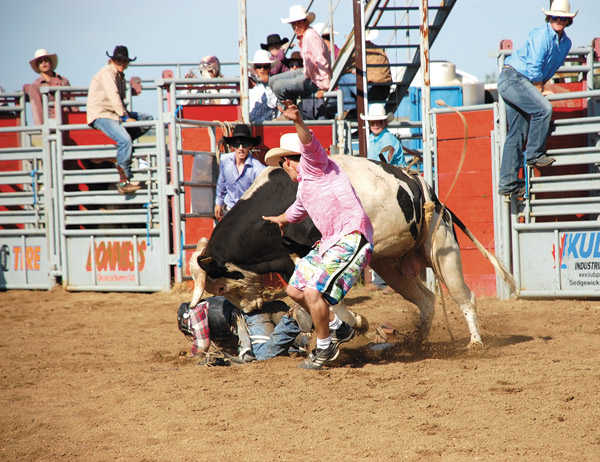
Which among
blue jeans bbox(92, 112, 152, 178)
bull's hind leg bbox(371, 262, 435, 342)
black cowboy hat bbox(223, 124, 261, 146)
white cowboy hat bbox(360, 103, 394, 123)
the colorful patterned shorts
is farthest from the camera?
blue jeans bbox(92, 112, 152, 178)

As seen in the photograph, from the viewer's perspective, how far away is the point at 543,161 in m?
7.72

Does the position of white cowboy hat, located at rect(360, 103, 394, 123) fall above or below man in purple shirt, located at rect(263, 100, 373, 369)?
above

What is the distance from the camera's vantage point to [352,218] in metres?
4.90

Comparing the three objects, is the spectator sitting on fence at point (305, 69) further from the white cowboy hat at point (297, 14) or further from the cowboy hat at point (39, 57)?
the cowboy hat at point (39, 57)

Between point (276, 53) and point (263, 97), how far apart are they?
3.58ft

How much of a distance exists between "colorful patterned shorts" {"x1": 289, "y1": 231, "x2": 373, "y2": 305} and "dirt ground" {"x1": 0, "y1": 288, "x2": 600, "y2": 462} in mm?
589

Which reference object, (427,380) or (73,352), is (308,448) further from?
(73,352)

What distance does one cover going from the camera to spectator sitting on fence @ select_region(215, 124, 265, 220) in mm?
8352

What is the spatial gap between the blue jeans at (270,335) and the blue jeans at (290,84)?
4438mm

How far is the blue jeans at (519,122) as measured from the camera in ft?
24.9

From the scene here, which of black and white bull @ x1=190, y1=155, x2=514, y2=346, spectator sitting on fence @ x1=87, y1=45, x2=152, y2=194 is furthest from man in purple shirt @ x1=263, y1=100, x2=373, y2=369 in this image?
spectator sitting on fence @ x1=87, y1=45, x2=152, y2=194

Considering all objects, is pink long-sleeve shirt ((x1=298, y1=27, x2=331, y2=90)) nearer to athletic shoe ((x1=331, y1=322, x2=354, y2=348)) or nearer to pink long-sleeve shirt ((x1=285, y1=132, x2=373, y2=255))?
pink long-sleeve shirt ((x1=285, y1=132, x2=373, y2=255))

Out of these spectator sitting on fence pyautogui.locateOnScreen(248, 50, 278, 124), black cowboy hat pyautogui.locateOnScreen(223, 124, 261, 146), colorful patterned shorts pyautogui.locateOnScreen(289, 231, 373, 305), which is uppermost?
spectator sitting on fence pyautogui.locateOnScreen(248, 50, 278, 124)

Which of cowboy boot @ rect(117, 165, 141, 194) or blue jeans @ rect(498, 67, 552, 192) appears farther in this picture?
cowboy boot @ rect(117, 165, 141, 194)
